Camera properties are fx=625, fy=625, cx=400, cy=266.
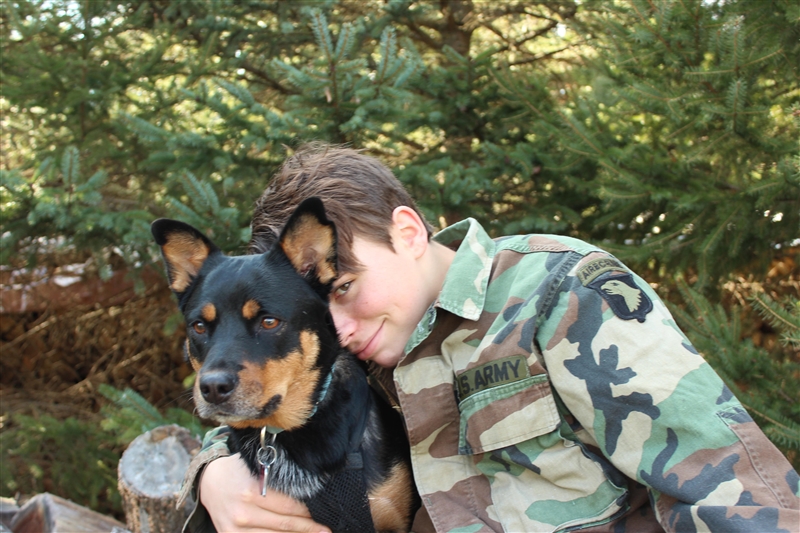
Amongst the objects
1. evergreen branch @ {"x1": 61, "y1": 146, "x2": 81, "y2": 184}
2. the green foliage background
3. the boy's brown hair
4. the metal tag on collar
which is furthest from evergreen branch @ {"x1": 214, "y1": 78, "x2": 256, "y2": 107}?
the metal tag on collar

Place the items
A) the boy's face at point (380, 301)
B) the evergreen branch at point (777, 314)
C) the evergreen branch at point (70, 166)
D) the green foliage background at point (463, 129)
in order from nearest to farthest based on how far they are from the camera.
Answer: the boy's face at point (380, 301), the evergreen branch at point (777, 314), the green foliage background at point (463, 129), the evergreen branch at point (70, 166)

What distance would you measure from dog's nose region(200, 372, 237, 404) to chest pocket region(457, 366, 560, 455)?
743 millimetres

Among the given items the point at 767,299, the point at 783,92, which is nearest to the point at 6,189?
the point at 767,299

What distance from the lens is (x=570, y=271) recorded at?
198 centimetres

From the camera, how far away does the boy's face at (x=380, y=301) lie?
2.19m

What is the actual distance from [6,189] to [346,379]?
2390 millimetres

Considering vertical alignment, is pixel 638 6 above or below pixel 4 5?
above

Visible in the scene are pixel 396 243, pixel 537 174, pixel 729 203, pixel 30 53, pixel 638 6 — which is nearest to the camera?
pixel 396 243

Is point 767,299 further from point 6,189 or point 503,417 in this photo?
point 6,189

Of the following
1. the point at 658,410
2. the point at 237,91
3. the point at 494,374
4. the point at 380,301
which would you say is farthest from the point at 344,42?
the point at 658,410

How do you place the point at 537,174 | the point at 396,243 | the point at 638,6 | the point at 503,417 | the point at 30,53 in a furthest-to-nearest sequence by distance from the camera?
the point at 537,174
the point at 30,53
the point at 638,6
the point at 396,243
the point at 503,417

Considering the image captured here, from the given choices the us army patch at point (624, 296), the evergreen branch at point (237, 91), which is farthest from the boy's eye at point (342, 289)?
the evergreen branch at point (237, 91)

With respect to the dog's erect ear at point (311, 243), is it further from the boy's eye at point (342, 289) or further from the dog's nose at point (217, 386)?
the dog's nose at point (217, 386)

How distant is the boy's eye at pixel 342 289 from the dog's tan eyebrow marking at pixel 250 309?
0.30 meters
